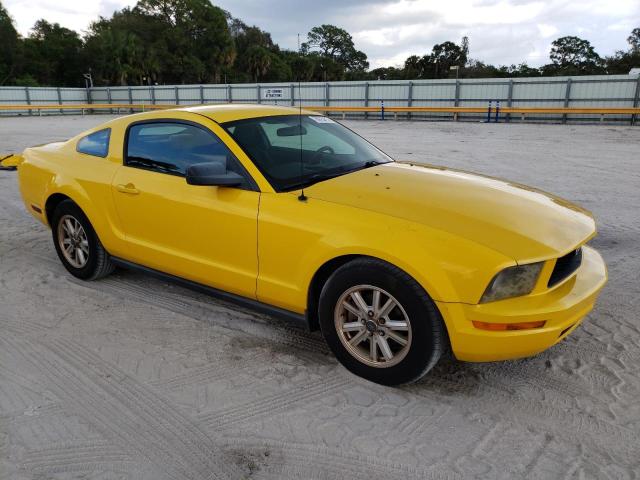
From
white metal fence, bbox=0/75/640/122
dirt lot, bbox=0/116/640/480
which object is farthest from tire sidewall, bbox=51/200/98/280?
white metal fence, bbox=0/75/640/122

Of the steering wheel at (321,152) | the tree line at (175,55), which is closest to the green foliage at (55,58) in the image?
the tree line at (175,55)

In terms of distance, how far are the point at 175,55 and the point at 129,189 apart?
68.5 meters

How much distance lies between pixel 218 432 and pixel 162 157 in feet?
6.87

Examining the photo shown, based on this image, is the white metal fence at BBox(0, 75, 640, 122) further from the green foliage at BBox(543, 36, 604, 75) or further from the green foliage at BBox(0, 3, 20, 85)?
the green foliage at BBox(543, 36, 604, 75)

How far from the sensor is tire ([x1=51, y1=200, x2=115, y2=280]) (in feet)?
14.3

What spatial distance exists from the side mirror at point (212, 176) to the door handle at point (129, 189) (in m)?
0.83

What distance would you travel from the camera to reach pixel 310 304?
3.11m

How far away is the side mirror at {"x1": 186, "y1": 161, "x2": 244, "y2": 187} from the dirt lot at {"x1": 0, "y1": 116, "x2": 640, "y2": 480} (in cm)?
110

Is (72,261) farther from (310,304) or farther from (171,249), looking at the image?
(310,304)

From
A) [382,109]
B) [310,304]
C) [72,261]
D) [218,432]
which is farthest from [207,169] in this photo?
[382,109]

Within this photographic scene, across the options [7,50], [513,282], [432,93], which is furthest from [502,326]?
[7,50]

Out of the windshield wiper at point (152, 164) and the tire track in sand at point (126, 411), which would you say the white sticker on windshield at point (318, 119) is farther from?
the tire track in sand at point (126, 411)

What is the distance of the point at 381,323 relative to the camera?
284 centimetres

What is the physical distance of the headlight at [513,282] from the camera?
99.9 inches
